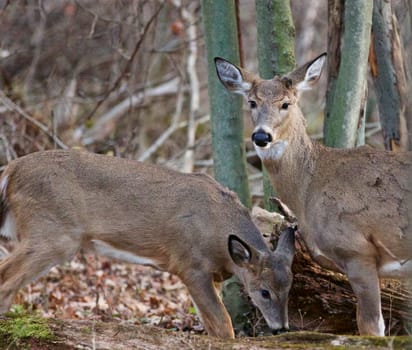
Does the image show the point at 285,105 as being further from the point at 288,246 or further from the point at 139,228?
the point at 139,228

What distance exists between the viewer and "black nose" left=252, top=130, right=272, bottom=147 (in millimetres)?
7773

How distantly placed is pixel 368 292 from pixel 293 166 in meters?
1.48

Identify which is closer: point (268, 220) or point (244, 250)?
point (244, 250)

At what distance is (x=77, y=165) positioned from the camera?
8.17 meters

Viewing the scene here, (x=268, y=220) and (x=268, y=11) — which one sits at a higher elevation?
(x=268, y=11)

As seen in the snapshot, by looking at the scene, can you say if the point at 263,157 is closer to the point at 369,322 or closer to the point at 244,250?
the point at 244,250

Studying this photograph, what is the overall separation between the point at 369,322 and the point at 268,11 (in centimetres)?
358

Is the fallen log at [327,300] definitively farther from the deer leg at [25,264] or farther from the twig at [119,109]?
the twig at [119,109]

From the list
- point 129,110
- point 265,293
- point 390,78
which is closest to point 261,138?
point 265,293

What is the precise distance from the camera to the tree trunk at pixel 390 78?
9.92 meters

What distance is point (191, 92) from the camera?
52.6 ft

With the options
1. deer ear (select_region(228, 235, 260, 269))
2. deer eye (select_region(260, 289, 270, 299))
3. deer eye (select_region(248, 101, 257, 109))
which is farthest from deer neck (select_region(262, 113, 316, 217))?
deer eye (select_region(260, 289, 270, 299))

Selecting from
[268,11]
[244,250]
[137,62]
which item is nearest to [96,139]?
[137,62]

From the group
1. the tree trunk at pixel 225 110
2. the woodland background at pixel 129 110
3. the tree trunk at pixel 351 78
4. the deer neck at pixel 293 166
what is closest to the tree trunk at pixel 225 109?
the tree trunk at pixel 225 110
